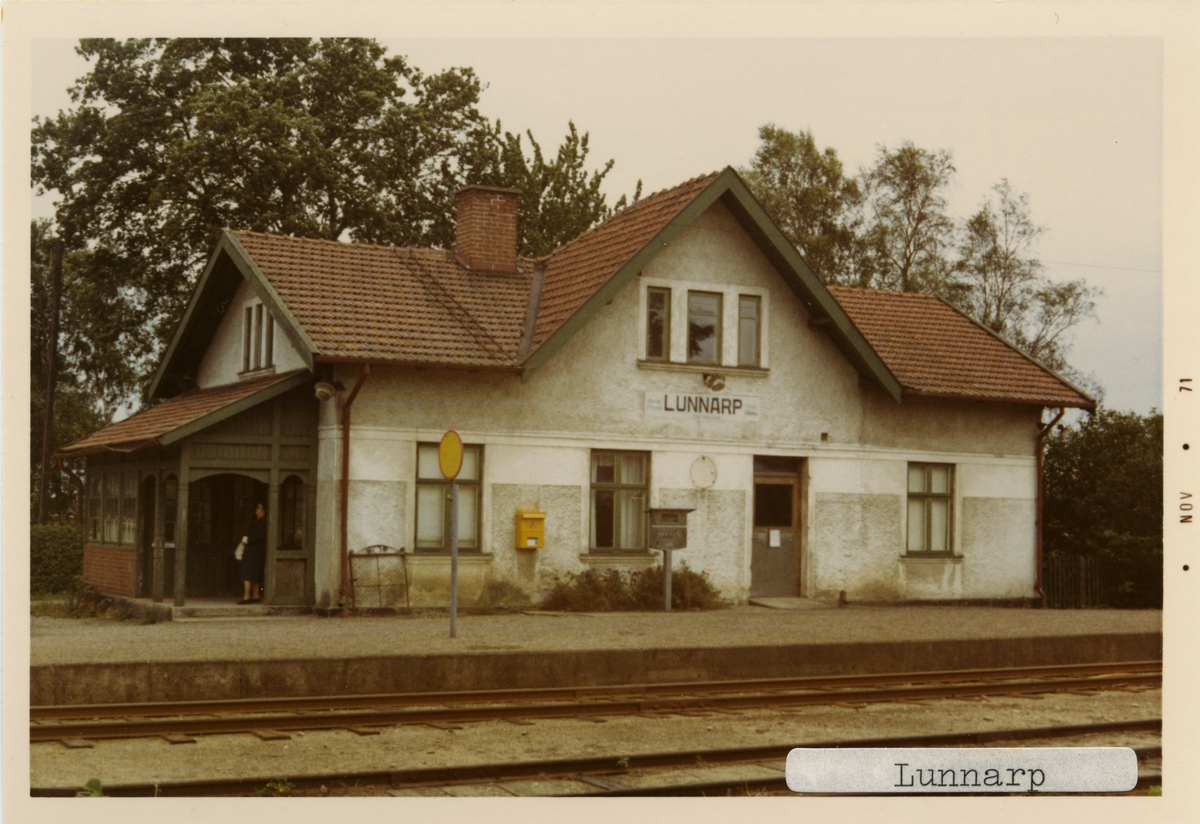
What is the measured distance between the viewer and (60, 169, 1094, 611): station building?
1956 cm

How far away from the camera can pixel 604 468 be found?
69.4 feet

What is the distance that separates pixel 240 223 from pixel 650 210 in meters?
9.04

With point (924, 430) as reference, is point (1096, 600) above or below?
below

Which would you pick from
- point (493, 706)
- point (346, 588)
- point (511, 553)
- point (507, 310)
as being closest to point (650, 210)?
point (507, 310)

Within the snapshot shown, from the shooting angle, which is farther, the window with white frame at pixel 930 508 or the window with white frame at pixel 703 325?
the window with white frame at pixel 930 508

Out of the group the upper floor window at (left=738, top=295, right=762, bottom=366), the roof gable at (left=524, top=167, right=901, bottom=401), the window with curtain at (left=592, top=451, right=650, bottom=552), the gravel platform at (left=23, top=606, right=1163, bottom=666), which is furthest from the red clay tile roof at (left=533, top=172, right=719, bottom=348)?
the gravel platform at (left=23, top=606, right=1163, bottom=666)

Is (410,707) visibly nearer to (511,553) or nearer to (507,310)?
(511,553)

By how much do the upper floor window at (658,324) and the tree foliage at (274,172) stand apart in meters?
2.54

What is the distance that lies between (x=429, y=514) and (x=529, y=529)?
1428 millimetres

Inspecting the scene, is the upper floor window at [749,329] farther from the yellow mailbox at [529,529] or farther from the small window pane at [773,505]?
the yellow mailbox at [529,529]

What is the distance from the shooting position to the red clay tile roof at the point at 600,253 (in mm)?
20531

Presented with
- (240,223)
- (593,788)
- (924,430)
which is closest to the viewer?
(593,788)

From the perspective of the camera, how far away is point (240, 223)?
26828 mm

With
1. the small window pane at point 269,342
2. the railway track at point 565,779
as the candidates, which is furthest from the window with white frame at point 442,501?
the railway track at point 565,779
